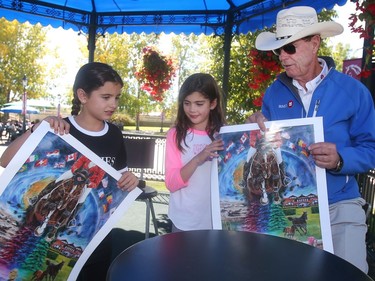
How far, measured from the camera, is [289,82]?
1864 millimetres

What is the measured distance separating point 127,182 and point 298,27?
1.18 metres

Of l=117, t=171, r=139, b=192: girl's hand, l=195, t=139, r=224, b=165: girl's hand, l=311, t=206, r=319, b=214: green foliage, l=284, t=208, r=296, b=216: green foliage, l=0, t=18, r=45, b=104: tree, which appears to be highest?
l=0, t=18, r=45, b=104: tree

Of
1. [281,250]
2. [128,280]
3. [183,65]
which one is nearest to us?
[128,280]

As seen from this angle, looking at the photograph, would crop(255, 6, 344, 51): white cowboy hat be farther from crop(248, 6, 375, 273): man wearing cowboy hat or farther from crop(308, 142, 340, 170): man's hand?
crop(308, 142, 340, 170): man's hand

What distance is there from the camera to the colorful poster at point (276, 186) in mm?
1513

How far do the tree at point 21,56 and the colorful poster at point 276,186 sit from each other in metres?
22.7

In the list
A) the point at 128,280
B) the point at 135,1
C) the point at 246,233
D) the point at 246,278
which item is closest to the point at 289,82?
the point at 246,233

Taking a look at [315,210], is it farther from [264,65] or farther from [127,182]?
[264,65]

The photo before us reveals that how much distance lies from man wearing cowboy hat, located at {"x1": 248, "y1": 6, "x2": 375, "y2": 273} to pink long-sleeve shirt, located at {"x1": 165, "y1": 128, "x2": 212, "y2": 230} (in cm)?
48

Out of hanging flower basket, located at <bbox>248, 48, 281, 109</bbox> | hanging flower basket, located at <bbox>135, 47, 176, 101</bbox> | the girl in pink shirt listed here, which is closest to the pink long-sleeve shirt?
the girl in pink shirt

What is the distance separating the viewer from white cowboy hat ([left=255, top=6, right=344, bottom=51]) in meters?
1.71

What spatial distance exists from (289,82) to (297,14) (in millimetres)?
353

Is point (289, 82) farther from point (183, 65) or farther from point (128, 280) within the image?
point (183, 65)

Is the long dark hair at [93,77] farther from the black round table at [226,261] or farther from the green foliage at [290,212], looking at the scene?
the green foliage at [290,212]
